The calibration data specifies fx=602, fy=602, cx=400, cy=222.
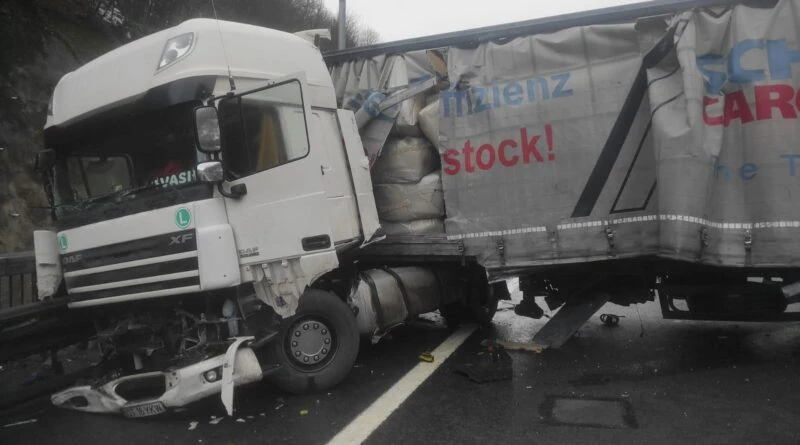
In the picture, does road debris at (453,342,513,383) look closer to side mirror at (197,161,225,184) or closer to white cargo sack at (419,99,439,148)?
white cargo sack at (419,99,439,148)

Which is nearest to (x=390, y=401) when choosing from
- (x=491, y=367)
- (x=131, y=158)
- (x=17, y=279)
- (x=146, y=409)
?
(x=491, y=367)

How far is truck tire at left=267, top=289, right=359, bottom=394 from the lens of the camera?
4.98 meters

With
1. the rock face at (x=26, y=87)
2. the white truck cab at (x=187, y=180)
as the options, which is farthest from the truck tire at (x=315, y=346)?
the rock face at (x=26, y=87)

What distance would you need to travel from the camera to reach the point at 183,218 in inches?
175

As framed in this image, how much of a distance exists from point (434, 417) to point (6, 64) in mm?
11050

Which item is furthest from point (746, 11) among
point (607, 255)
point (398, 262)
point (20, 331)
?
point (20, 331)

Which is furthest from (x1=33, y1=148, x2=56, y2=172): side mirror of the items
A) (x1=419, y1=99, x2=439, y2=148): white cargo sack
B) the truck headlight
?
(x1=419, y1=99, x2=439, y2=148): white cargo sack

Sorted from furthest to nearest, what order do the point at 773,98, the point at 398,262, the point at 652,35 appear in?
the point at 398,262 → the point at 652,35 → the point at 773,98

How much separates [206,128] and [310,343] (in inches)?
78.4

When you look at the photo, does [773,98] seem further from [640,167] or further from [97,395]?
[97,395]

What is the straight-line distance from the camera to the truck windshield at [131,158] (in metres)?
4.59

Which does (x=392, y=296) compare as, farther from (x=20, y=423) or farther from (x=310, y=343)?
(x=20, y=423)

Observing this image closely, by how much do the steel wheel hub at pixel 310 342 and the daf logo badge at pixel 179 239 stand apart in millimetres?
1189

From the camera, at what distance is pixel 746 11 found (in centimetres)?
492
